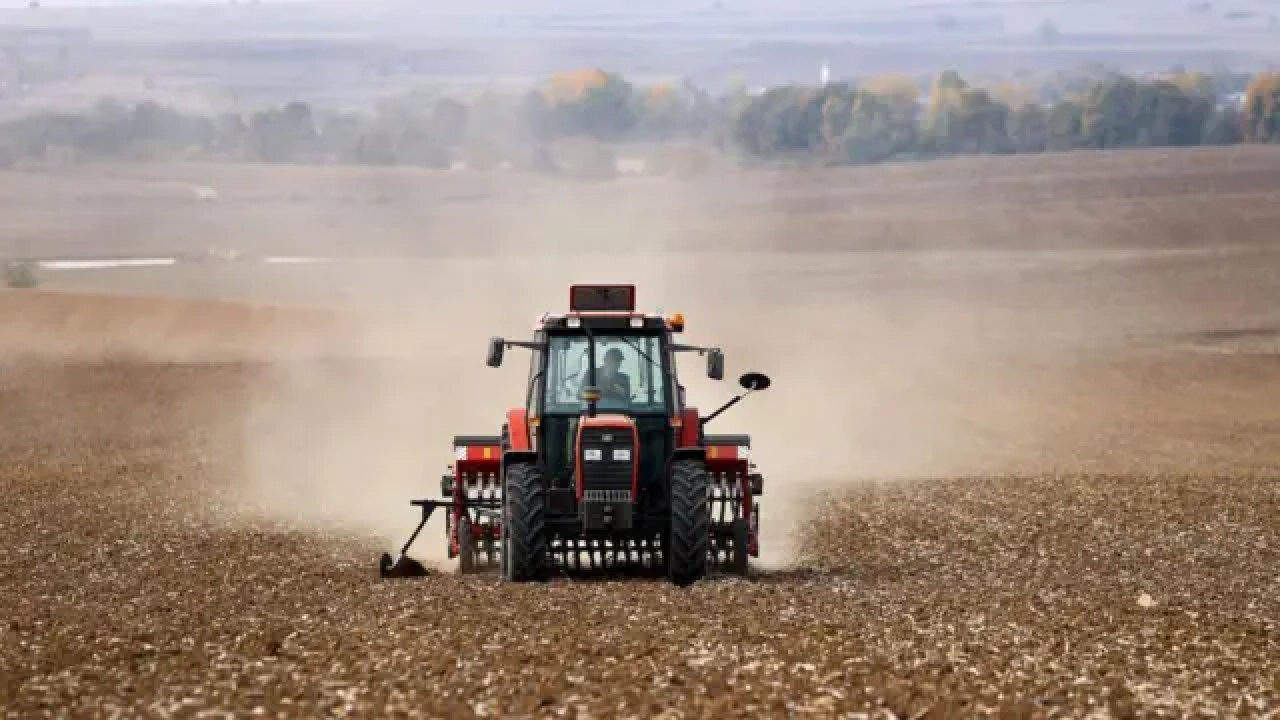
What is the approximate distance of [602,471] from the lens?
17.7m

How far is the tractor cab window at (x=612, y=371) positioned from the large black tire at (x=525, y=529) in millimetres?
1240

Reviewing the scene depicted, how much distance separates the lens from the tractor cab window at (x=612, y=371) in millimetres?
18672

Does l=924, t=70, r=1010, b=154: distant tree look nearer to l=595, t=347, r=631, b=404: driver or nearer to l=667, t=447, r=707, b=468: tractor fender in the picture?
l=595, t=347, r=631, b=404: driver

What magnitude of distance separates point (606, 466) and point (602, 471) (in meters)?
0.06

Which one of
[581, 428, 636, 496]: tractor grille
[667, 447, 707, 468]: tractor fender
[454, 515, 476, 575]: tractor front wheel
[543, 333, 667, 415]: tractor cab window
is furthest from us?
[454, 515, 476, 575]: tractor front wheel

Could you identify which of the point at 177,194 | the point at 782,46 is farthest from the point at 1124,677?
the point at 782,46

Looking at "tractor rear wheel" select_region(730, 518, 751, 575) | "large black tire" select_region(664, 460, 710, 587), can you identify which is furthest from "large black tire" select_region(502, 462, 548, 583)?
"tractor rear wheel" select_region(730, 518, 751, 575)

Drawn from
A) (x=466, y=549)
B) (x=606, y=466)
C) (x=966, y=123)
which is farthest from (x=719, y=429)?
(x=966, y=123)

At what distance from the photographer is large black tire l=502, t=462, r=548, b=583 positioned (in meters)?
17.4

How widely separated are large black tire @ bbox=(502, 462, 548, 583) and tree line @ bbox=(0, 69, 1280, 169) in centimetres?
7280

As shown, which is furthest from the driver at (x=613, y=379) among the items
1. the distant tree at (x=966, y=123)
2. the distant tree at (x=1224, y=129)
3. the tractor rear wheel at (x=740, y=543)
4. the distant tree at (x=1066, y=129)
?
the distant tree at (x=1066, y=129)

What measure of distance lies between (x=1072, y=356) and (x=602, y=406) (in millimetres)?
33980

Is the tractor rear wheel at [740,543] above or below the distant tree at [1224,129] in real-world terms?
below

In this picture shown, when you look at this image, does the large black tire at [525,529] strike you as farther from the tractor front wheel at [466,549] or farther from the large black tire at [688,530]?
the tractor front wheel at [466,549]
